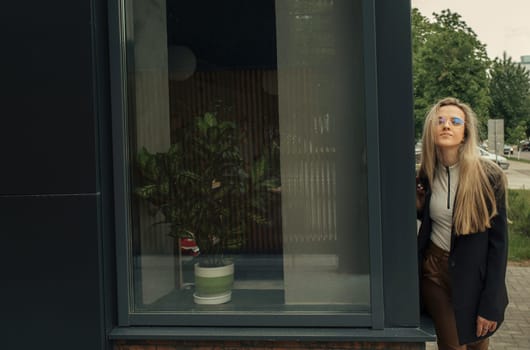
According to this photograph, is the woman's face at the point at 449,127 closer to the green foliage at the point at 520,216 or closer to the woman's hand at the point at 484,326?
the woman's hand at the point at 484,326

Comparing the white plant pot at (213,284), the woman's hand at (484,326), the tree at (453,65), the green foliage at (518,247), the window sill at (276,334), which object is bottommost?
the green foliage at (518,247)

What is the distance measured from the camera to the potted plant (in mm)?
4168

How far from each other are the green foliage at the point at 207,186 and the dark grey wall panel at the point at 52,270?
0.50 m

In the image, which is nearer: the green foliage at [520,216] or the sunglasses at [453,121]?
the sunglasses at [453,121]

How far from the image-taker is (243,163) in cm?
416

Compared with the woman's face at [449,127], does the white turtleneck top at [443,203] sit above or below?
below

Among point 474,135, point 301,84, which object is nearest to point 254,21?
point 301,84

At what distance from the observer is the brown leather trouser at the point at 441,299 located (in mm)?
3678

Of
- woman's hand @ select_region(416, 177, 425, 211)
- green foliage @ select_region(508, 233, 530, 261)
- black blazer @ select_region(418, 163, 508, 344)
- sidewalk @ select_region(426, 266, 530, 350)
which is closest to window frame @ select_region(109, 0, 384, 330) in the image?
woman's hand @ select_region(416, 177, 425, 211)

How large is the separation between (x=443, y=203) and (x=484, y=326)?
2.44 feet

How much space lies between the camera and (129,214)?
13.8 ft

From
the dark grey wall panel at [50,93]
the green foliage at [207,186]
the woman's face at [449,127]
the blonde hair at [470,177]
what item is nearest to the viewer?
the blonde hair at [470,177]

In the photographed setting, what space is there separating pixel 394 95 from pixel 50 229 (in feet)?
7.94

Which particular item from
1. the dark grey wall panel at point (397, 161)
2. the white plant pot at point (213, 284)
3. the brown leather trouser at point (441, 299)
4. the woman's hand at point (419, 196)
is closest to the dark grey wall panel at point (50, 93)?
the white plant pot at point (213, 284)
